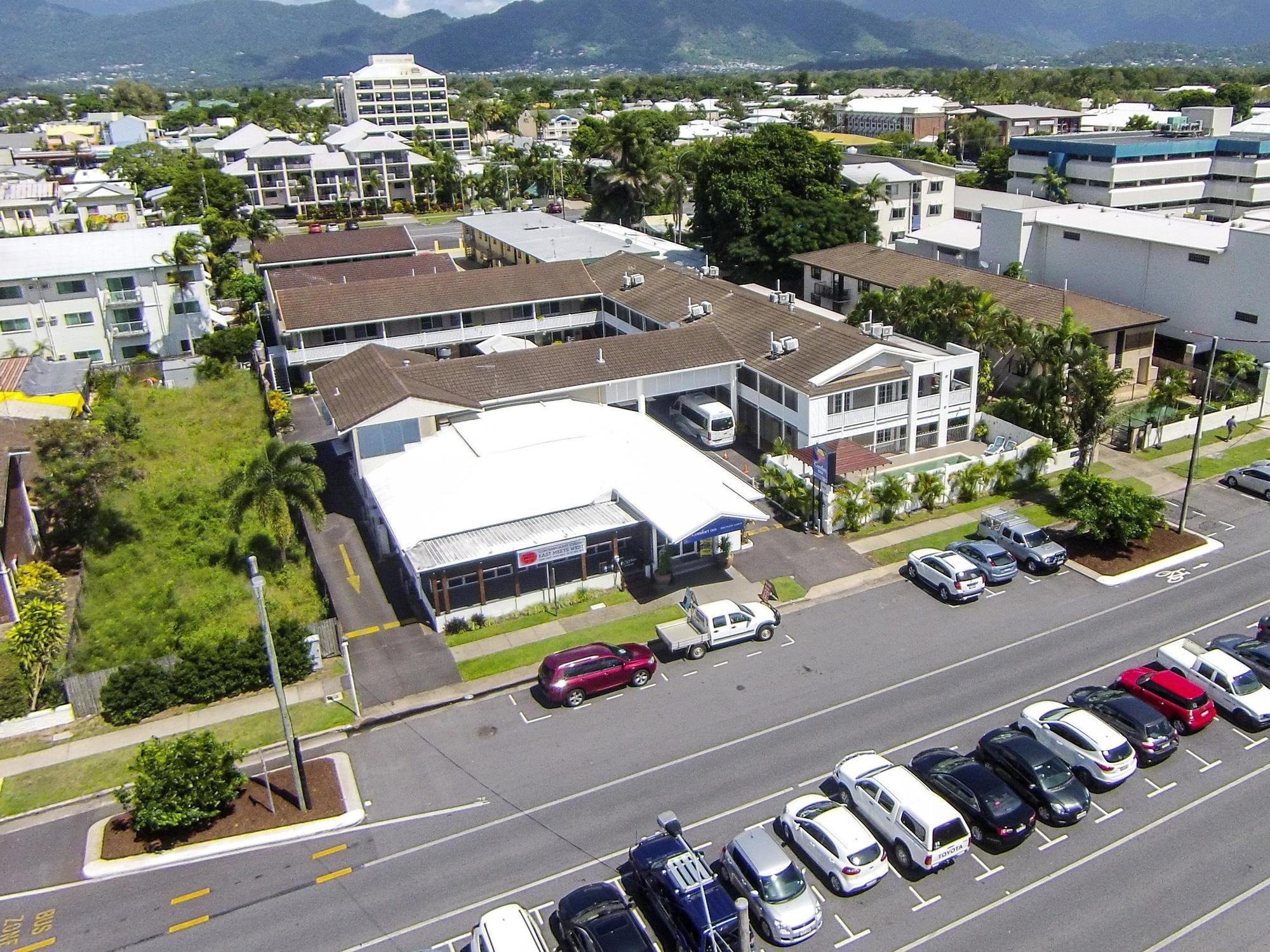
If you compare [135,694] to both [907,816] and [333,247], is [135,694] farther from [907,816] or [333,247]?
[333,247]

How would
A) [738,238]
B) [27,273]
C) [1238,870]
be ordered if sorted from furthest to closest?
[738,238] → [27,273] → [1238,870]

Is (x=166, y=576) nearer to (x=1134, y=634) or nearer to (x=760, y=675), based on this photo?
(x=760, y=675)

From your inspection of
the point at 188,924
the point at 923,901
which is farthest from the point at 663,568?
the point at 188,924

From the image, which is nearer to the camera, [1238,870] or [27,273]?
[1238,870]

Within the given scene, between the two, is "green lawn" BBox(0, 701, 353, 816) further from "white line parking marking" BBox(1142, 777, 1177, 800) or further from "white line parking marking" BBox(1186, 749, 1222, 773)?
"white line parking marking" BBox(1186, 749, 1222, 773)

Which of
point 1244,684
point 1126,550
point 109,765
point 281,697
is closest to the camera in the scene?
point 281,697

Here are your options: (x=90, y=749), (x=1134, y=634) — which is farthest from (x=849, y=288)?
(x=90, y=749)
